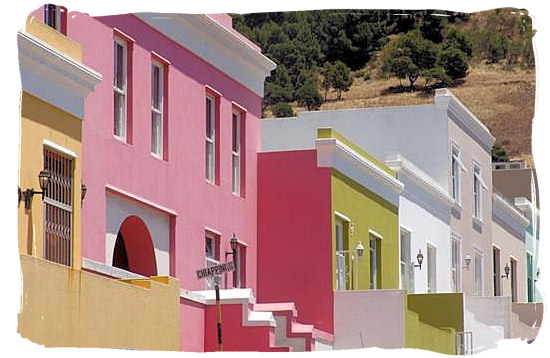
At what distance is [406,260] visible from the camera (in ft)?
51.1

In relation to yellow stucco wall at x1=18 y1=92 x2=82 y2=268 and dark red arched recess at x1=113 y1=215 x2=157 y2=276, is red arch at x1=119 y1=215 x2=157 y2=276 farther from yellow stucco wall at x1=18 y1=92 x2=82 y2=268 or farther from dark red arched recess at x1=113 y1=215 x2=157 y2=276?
yellow stucco wall at x1=18 y1=92 x2=82 y2=268

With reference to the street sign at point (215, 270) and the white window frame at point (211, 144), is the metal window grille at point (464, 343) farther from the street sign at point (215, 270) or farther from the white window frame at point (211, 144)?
the white window frame at point (211, 144)

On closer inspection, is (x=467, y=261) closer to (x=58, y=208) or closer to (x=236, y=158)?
(x=236, y=158)

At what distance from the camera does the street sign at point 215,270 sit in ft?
41.7

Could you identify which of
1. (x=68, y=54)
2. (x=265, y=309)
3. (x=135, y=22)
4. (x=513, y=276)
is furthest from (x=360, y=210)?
(x=68, y=54)

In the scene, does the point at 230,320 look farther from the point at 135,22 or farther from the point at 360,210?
the point at 360,210

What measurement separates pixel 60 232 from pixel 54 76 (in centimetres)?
83

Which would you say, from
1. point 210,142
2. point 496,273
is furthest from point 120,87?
point 496,273

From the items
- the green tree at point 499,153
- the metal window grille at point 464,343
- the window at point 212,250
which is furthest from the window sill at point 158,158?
the green tree at point 499,153

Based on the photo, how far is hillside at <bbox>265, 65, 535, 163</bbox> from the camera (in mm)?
11930

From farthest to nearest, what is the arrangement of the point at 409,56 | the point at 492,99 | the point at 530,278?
1. the point at 492,99
2. the point at 409,56
3. the point at 530,278

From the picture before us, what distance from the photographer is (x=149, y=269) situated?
1259cm

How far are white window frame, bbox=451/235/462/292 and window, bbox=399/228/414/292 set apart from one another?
15.8 inches

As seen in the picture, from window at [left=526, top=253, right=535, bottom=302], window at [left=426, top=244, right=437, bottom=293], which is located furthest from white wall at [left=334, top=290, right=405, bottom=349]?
window at [left=526, top=253, right=535, bottom=302]
